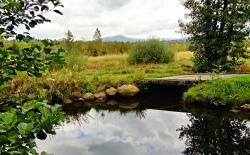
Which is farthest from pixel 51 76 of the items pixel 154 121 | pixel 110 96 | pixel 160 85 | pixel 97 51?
pixel 97 51

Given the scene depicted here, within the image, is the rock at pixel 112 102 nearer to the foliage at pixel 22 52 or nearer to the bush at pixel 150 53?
the bush at pixel 150 53

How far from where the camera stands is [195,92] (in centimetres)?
1388

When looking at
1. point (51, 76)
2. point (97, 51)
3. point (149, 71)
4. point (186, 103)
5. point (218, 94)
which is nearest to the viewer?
point (218, 94)

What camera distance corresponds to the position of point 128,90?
624 inches

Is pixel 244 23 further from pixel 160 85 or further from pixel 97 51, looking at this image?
pixel 97 51

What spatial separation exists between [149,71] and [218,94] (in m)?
5.95

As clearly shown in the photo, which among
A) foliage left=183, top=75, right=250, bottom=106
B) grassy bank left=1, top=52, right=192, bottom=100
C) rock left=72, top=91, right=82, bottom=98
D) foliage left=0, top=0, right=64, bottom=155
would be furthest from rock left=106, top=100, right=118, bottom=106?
foliage left=0, top=0, right=64, bottom=155

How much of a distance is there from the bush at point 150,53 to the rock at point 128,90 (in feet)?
21.2

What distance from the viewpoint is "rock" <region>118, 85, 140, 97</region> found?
15797 mm

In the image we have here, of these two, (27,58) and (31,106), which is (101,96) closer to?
(27,58)

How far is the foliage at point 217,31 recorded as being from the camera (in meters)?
17.2

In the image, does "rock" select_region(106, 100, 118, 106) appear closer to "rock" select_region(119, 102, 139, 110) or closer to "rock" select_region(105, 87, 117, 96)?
"rock" select_region(119, 102, 139, 110)

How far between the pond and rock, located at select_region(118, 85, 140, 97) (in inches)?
65.4

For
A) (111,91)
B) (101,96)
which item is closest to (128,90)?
(111,91)
